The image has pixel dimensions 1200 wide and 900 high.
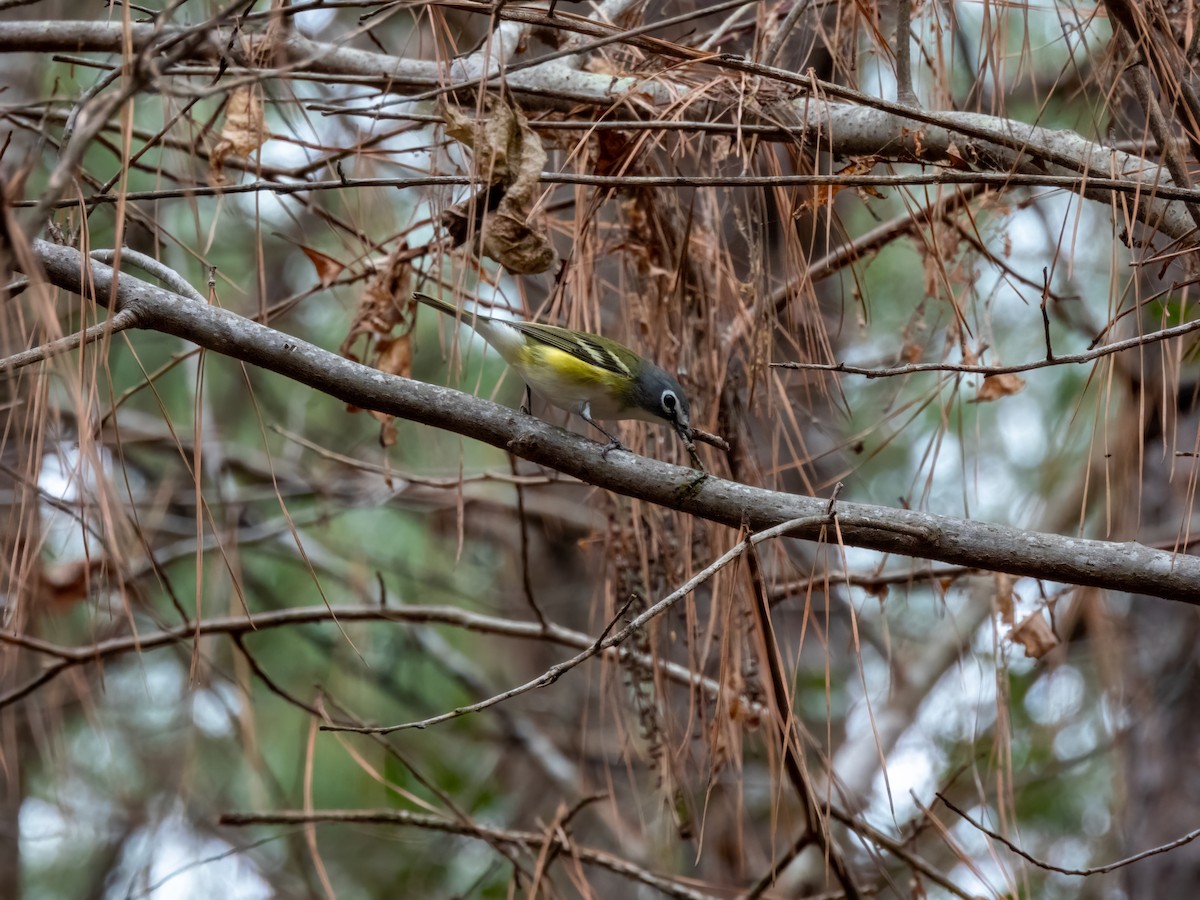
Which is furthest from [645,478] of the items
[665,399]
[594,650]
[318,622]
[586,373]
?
[318,622]

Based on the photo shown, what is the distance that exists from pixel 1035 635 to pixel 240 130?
2.34 m

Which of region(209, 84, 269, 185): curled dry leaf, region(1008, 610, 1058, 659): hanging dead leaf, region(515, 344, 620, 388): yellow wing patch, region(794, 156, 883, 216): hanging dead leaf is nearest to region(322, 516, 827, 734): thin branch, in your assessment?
region(794, 156, 883, 216): hanging dead leaf

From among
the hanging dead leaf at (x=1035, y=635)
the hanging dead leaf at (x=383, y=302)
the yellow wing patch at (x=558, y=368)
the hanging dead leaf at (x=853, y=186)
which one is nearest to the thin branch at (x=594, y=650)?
the hanging dead leaf at (x=853, y=186)

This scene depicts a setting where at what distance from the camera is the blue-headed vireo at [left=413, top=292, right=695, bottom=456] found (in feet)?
9.38

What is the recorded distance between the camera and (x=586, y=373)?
321 cm

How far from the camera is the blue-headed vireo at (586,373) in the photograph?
2859 mm

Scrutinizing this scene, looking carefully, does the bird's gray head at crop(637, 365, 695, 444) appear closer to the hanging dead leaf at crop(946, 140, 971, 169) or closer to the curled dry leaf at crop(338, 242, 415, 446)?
the curled dry leaf at crop(338, 242, 415, 446)

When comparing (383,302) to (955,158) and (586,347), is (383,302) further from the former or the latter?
(955,158)

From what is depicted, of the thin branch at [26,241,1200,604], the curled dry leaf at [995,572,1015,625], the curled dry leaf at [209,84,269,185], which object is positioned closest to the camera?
the thin branch at [26,241,1200,604]

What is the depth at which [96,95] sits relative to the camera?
6.83ft

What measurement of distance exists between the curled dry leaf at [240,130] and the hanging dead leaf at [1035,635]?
2.22 m

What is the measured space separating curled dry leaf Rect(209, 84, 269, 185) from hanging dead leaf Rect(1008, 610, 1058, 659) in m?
2.22

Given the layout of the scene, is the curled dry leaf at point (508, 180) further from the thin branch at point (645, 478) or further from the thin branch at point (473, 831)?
the thin branch at point (473, 831)

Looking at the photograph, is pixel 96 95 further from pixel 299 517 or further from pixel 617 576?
pixel 299 517
